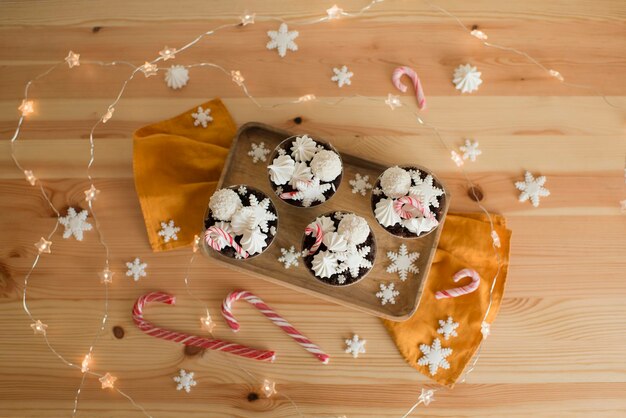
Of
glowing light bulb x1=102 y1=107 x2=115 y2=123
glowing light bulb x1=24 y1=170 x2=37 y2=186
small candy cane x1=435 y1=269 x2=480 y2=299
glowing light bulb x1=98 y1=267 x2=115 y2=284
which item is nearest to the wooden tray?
small candy cane x1=435 y1=269 x2=480 y2=299

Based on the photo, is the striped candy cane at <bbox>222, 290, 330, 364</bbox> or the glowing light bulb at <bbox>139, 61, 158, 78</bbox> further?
the glowing light bulb at <bbox>139, 61, 158, 78</bbox>

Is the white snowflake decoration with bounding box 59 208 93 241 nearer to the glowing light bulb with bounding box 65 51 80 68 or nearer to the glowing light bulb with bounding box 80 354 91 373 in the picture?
the glowing light bulb with bounding box 80 354 91 373

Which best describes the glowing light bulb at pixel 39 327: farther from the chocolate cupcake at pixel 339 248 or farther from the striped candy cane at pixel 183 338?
the chocolate cupcake at pixel 339 248

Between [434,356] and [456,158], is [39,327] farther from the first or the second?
[456,158]

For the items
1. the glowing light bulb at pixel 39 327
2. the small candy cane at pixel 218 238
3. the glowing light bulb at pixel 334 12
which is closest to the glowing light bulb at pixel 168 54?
the glowing light bulb at pixel 334 12

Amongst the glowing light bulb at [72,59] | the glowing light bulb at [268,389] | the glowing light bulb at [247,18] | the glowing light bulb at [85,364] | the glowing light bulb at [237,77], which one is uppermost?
the glowing light bulb at [247,18]

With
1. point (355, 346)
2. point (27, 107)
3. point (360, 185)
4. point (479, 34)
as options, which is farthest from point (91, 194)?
point (479, 34)

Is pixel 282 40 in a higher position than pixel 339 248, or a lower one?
higher
